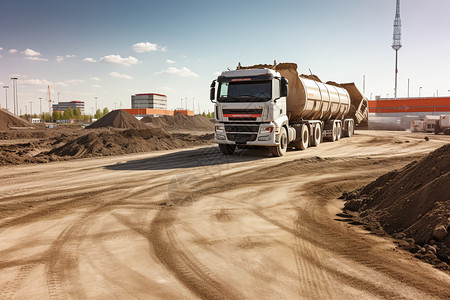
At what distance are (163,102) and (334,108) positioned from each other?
15732cm

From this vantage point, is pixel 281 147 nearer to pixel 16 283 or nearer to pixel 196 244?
pixel 196 244

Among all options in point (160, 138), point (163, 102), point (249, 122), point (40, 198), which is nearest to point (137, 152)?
point (160, 138)

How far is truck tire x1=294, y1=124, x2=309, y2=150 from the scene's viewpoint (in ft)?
58.6

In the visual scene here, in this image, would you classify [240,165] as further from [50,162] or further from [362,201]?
[50,162]

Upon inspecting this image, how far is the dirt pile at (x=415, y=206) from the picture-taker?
4848mm

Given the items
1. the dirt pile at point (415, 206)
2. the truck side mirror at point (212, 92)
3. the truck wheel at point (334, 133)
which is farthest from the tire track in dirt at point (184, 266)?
the truck wheel at point (334, 133)

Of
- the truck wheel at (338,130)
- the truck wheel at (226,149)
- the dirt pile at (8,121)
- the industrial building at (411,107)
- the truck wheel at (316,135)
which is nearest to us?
the truck wheel at (226,149)

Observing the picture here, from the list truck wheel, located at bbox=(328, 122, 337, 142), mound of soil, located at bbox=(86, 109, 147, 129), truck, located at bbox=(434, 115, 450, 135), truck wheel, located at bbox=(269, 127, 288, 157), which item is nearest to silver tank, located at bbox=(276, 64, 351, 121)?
truck wheel, located at bbox=(328, 122, 337, 142)

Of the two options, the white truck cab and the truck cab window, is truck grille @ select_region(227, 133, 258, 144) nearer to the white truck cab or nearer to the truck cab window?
the white truck cab

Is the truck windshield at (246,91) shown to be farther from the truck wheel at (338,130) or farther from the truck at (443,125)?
the truck at (443,125)

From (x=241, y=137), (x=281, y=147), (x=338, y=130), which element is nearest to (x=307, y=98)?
(x=281, y=147)

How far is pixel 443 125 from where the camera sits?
3272 cm

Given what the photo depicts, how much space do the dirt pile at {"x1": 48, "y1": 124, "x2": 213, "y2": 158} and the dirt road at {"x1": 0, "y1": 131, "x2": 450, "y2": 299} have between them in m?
7.52

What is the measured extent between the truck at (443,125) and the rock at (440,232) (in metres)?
32.7
